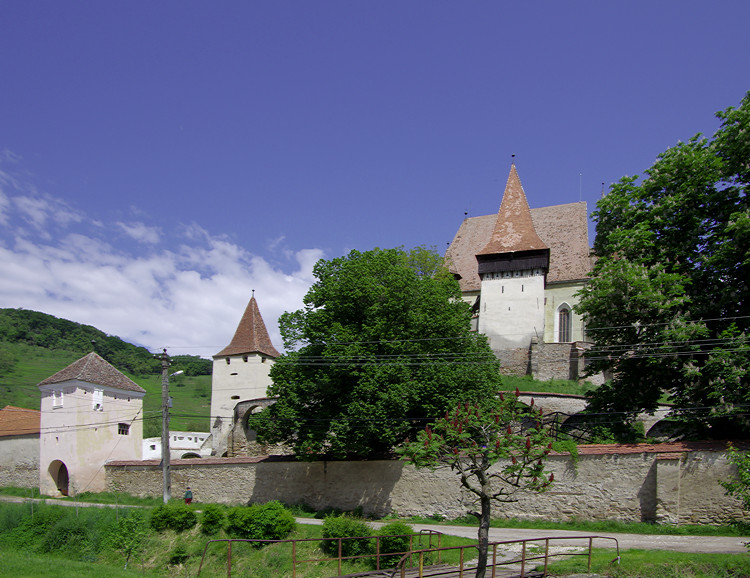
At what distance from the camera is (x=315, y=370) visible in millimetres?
25781

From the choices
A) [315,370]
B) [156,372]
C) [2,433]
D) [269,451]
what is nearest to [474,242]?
[269,451]

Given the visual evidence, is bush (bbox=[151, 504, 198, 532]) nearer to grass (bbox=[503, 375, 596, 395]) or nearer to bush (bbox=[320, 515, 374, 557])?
bush (bbox=[320, 515, 374, 557])

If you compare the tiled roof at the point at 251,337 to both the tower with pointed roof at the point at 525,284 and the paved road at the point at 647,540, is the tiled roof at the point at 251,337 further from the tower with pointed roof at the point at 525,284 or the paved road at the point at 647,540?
the paved road at the point at 647,540

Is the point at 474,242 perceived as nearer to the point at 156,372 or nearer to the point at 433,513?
the point at 433,513

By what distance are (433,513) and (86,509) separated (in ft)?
44.2

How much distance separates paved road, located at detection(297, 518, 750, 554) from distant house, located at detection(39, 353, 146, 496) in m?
18.3

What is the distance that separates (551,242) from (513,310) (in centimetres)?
808

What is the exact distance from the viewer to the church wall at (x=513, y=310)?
45.9 meters

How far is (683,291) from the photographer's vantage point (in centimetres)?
2145

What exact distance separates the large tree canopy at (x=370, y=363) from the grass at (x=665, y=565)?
9466 millimetres

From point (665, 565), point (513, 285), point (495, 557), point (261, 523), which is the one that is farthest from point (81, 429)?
point (513, 285)

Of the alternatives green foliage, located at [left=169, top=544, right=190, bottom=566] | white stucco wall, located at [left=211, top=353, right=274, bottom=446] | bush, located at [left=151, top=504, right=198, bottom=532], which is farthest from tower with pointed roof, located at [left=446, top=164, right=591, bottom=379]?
green foliage, located at [left=169, top=544, right=190, bottom=566]

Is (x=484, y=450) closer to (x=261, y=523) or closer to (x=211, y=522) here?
(x=261, y=523)

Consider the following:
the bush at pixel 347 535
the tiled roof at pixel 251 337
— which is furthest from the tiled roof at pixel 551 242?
the bush at pixel 347 535
